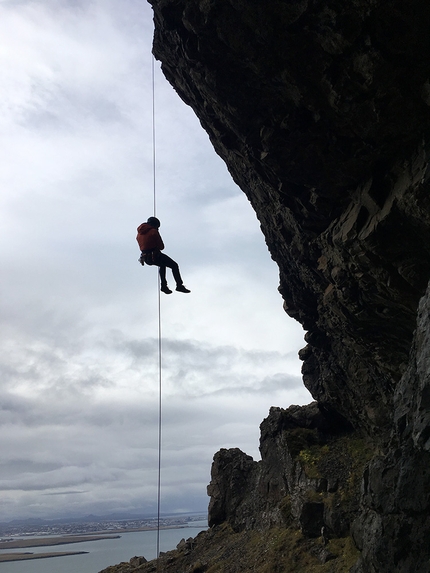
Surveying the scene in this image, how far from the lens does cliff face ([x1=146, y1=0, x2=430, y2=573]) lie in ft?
28.5

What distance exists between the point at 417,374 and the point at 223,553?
14061 millimetres

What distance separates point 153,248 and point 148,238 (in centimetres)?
43

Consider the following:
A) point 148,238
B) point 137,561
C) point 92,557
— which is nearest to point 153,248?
point 148,238

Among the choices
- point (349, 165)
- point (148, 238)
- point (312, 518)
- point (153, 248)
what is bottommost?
point (312, 518)

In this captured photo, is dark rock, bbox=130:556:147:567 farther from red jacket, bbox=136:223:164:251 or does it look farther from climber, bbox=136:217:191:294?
red jacket, bbox=136:223:164:251

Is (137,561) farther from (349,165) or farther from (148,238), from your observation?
(349,165)

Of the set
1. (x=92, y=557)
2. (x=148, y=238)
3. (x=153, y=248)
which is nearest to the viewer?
→ (x=148, y=238)

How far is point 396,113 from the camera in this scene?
9.77 metres

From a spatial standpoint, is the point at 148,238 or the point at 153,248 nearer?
the point at 148,238

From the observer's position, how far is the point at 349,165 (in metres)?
11.3

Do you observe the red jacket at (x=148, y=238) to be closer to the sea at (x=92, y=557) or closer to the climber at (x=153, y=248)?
the climber at (x=153, y=248)

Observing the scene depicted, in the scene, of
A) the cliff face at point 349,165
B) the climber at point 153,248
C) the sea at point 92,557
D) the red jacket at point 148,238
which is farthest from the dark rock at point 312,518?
the sea at point 92,557

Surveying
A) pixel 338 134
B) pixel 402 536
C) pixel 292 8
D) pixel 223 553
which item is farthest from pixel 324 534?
pixel 292 8

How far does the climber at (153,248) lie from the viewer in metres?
16.8
